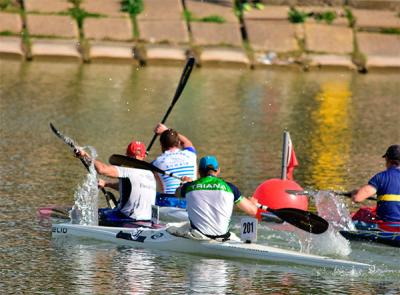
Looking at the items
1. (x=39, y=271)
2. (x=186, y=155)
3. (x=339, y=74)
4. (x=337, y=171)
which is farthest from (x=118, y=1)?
(x=39, y=271)

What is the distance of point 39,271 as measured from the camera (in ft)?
59.8

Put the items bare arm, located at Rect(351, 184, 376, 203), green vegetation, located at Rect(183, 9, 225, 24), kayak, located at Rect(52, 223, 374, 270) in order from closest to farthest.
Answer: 1. kayak, located at Rect(52, 223, 374, 270)
2. bare arm, located at Rect(351, 184, 376, 203)
3. green vegetation, located at Rect(183, 9, 225, 24)

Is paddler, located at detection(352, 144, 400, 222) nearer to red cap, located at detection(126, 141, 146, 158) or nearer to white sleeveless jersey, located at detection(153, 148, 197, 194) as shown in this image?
white sleeveless jersey, located at detection(153, 148, 197, 194)

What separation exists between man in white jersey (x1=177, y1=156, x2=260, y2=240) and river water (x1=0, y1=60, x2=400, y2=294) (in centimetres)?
49

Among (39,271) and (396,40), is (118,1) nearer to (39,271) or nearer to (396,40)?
(396,40)

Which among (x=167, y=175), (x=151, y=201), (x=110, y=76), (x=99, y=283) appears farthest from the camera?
(x=110, y=76)

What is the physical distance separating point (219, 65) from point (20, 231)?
25700 mm

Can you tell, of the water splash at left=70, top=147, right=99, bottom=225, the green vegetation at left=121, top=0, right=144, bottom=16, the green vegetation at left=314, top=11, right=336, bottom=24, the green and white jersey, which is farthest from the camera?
the green vegetation at left=314, top=11, right=336, bottom=24

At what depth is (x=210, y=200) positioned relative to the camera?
1909cm

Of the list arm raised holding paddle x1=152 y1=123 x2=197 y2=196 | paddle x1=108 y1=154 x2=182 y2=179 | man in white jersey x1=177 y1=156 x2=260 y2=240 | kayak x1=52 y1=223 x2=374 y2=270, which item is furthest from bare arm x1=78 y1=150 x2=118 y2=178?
arm raised holding paddle x1=152 y1=123 x2=197 y2=196

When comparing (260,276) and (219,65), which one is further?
(219,65)

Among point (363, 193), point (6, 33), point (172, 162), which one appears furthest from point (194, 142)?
point (6, 33)

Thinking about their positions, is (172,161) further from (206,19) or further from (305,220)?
(206,19)

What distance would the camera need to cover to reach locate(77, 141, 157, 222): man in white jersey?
20.4 m
